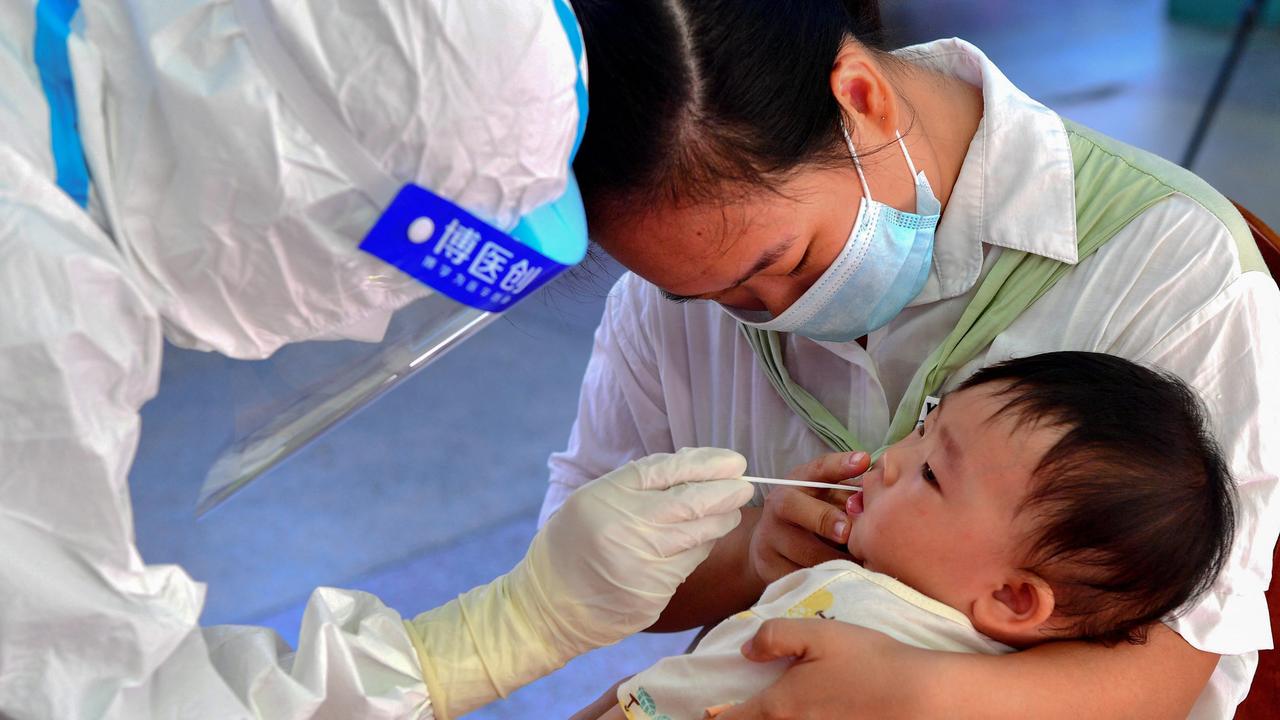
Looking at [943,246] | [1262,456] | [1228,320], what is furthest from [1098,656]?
[943,246]

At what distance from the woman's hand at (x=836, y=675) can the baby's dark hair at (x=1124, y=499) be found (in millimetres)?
193

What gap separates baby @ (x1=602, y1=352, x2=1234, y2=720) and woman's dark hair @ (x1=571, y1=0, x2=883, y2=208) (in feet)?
1.21

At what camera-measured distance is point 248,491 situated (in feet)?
10.8

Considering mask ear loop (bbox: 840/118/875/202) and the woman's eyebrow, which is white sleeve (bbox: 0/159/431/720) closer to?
the woman's eyebrow

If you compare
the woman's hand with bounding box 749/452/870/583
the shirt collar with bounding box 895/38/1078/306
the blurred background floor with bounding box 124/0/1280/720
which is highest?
the shirt collar with bounding box 895/38/1078/306

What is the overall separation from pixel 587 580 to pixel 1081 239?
71 centimetres

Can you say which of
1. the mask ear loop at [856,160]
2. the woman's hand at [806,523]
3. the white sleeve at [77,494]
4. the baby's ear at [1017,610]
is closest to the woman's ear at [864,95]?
the mask ear loop at [856,160]

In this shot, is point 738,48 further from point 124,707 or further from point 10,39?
point 124,707

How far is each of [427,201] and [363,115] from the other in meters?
0.08

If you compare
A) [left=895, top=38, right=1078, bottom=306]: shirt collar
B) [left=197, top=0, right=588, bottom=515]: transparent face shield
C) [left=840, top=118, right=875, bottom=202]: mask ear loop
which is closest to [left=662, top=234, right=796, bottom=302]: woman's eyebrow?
[left=840, top=118, right=875, bottom=202]: mask ear loop

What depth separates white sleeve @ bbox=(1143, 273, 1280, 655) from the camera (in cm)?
125

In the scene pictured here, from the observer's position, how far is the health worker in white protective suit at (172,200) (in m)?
0.90

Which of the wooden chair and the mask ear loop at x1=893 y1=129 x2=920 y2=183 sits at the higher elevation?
the mask ear loop at x1=893 y1=129 x2=920 y2=183

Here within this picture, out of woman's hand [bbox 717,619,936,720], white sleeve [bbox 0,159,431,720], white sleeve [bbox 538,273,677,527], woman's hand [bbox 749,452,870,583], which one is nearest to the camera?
white sleeve [bbox 0,159,431,720]
